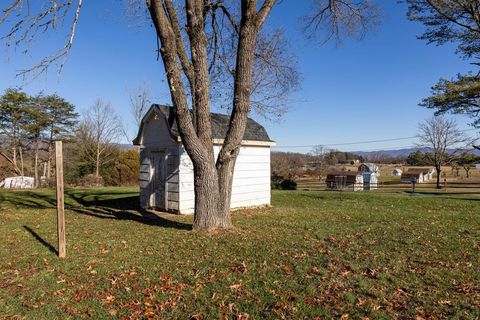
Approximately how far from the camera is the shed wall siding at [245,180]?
419 inches

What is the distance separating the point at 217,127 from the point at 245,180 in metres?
2.16

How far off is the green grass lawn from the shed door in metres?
2.20

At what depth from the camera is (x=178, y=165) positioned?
1056cm

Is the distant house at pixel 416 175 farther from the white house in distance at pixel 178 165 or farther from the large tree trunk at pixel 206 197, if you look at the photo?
the large tree trunk at pixel 206 197

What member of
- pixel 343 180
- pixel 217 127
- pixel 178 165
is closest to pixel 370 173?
pixel 343 180

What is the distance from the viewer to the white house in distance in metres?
10.7

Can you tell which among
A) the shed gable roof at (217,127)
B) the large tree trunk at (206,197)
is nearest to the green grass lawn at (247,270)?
the large tree trunk at (206,197)

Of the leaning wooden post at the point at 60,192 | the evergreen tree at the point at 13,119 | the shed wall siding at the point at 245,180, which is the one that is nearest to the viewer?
the leaning wooden post at the point at 60,192

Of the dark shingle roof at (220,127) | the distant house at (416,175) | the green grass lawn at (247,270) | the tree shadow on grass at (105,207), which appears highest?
the dark shingle roof at (220,127)

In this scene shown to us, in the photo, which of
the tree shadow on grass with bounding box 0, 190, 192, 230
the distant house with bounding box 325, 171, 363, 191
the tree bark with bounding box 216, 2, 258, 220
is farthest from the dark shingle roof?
the distant house with bounding box 325, 171, 363, 191

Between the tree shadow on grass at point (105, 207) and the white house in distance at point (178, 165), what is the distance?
0.70 metres

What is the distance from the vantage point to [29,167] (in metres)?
29.5

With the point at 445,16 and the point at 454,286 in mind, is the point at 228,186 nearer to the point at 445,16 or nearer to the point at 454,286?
the point at 454,286

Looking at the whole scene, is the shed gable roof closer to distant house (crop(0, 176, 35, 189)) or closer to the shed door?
the shed door
